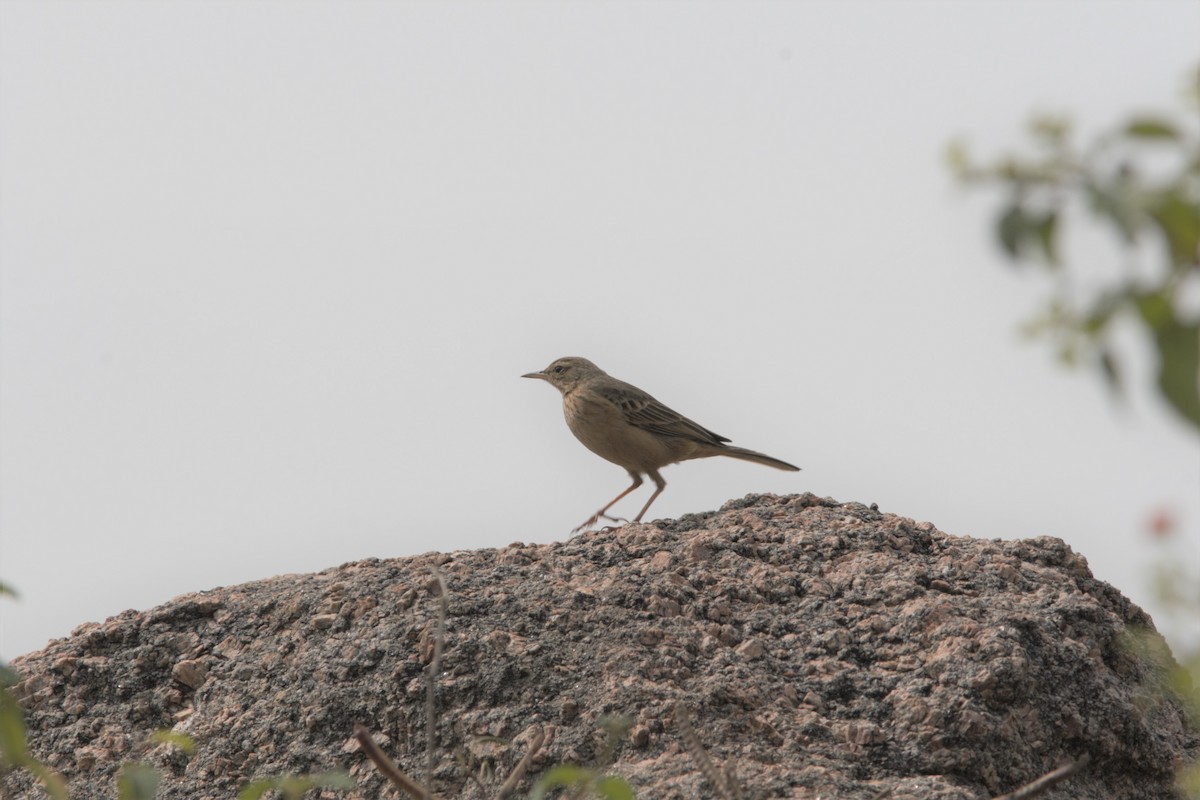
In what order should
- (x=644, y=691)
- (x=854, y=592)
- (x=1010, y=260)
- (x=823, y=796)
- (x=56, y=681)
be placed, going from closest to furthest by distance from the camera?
1. (x=1010, y=260)
2. (x=823, y=796)
3. (x=644, y=691)
4. (x=854, y=592)
5. (x=56, y=681)

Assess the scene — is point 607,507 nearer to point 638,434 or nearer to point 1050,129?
point 638,434

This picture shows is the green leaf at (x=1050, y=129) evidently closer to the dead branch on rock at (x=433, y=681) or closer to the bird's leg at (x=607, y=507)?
the dead branch on rock at (x=433, y=681)

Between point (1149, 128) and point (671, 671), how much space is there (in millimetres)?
2988

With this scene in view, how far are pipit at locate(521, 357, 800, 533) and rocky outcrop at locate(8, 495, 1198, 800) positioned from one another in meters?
4.10

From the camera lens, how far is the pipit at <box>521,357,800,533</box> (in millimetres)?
9758

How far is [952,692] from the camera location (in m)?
4.28

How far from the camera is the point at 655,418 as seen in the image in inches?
389

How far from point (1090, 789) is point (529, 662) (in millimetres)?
1750

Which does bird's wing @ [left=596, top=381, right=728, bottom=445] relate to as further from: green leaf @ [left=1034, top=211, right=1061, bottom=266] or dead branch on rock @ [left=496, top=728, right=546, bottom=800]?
green leaf @ [left=1034, top=211, right=1061, bottom=266]

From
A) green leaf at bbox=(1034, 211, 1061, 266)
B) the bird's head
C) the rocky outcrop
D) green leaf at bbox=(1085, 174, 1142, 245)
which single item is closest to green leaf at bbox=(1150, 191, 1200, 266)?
green leaf at bbox=(1085, 174, 1142, 245)

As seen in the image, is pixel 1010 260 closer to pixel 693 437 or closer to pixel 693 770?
pixel 693 770

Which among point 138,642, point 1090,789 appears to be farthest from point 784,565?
point 138,642

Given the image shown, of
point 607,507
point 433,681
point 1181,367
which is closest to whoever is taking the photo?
point 1181,367

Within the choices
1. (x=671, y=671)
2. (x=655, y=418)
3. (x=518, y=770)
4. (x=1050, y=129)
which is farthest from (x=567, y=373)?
(x=1050, y=129)
